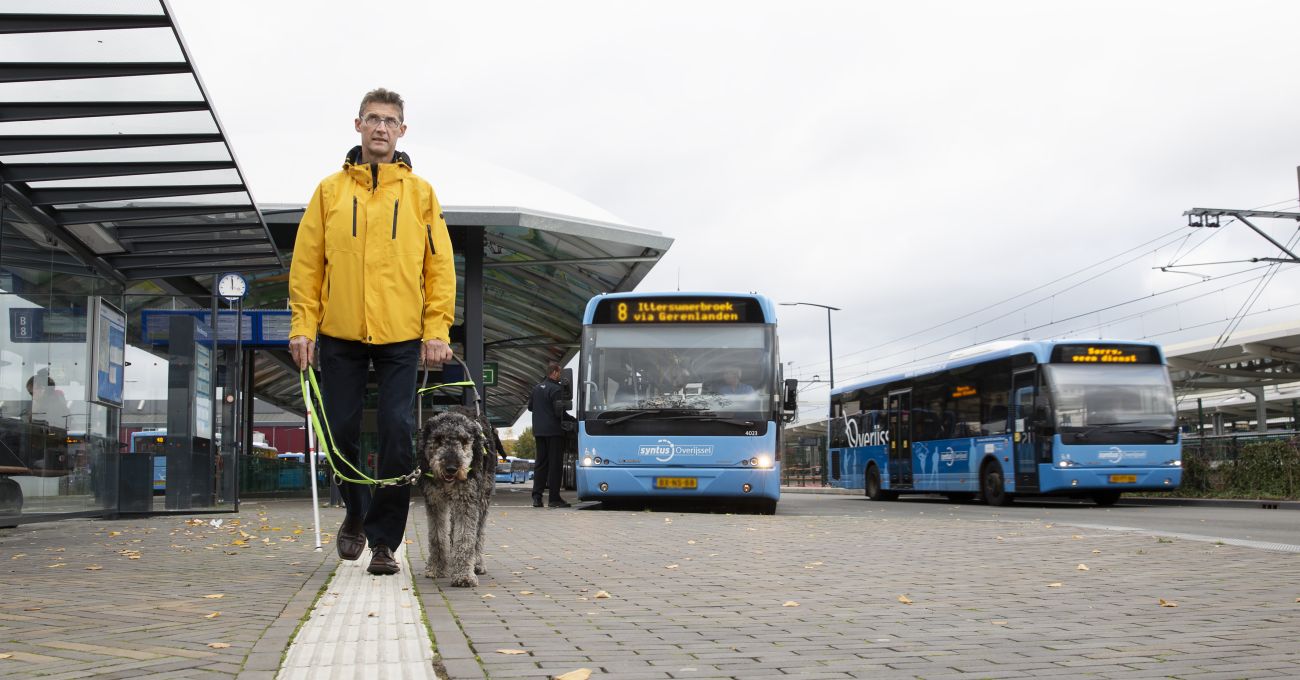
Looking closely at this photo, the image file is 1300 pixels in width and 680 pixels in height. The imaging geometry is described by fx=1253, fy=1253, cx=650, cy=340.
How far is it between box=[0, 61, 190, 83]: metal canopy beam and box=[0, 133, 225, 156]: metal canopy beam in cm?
131

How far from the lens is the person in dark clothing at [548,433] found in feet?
54.7

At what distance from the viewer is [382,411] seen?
6109mm

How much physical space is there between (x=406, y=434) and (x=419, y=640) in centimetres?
197

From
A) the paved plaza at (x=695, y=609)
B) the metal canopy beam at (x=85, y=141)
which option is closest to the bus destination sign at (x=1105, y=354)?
the paved plaza at (x=695, y=609)

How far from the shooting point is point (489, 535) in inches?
411

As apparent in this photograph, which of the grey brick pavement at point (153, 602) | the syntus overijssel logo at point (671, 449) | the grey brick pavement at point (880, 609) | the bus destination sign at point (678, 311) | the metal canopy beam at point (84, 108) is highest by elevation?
the metal canopy beam at point (84, 108)

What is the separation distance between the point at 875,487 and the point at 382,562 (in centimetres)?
2242

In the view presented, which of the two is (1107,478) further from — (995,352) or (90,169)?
(90,169)

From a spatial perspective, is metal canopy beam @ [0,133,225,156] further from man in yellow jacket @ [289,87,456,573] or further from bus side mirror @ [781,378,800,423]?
bus side mirror @ [781,378,800,423]

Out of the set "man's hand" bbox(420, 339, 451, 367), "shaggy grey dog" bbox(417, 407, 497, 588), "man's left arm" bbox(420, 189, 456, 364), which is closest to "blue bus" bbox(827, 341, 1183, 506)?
"shaggy grey dog" bbox(417, 407, 497, 588)

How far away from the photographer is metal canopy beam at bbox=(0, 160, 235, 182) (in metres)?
10.3

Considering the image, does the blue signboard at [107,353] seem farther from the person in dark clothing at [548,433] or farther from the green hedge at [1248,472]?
the green hedge at [1248,472]

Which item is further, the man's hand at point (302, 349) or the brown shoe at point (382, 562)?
the brown shoe at point (382, 562)

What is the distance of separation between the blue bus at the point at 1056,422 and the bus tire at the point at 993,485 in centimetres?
2
